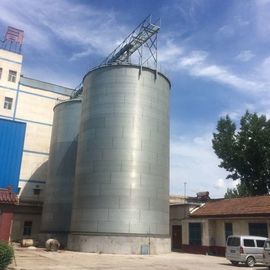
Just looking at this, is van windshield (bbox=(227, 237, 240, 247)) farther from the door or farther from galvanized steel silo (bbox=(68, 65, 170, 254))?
the door

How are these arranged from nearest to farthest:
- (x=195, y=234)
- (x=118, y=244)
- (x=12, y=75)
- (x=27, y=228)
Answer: (x=118, y=244)
(x=195, y=234)
(x=27, y=228)
(x=12, y=75)

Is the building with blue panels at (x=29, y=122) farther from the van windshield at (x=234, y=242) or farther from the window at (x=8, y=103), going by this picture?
the van windshield at (x=234, y=242)

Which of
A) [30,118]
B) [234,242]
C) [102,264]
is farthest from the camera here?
[30,118]

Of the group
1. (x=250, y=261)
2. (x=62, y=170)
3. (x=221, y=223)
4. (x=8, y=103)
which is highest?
(x=8, y=103)

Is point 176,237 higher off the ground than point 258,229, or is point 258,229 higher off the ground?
point 258,229

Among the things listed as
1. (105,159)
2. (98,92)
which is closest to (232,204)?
(105,159)

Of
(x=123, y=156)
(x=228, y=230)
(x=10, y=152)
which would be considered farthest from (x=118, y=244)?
(x=10, y=152)

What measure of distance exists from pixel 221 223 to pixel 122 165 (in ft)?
36.5

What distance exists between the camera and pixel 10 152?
1369 inches

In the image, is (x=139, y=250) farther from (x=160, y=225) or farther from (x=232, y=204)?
(x=232, y=204)

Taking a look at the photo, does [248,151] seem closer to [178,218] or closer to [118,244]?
[178,218]

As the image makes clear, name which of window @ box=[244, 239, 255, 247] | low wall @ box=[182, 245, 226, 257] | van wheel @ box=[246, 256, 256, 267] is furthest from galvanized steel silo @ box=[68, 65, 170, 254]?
van wheel @ box=[246, 256, 256, 267]

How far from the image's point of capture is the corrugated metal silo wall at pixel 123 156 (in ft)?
97.1

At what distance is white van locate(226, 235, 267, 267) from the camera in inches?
960
